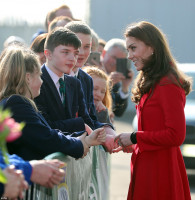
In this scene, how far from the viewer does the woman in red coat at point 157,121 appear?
13.4 ft

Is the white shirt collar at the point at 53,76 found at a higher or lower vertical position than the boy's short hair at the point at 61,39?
lower

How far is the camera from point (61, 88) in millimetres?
4203

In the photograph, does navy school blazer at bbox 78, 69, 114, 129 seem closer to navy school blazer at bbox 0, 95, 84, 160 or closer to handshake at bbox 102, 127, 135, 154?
handshake at bbox 102, 127, 135, 154

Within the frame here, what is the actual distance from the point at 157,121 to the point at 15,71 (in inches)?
49.6

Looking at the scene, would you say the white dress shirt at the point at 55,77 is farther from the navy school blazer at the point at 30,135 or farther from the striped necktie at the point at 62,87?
the navy school blazer at the point at 30,135

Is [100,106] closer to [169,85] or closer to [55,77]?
[55,77]

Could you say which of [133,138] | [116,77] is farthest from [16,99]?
[116,77]

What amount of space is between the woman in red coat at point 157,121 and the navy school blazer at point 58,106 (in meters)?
0.44

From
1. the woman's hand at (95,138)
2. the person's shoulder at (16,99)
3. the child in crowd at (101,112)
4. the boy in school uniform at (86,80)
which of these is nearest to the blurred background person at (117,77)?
the child in crowd at (101,112)

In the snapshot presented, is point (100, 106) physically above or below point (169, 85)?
below

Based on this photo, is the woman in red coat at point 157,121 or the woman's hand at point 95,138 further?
the woman in red coat at point 157,121

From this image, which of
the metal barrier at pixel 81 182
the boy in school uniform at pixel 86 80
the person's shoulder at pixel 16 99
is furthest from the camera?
the boy in school uniform at pixel 86 80

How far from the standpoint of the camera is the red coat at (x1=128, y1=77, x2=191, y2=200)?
4.07 metres

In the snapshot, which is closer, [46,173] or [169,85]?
[46,173]
